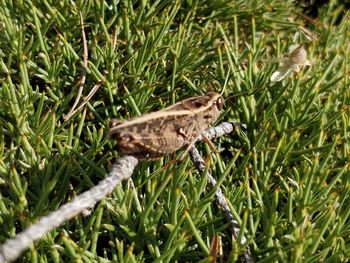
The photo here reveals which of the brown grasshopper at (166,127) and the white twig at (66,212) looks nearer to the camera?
the white twig at (66,212)

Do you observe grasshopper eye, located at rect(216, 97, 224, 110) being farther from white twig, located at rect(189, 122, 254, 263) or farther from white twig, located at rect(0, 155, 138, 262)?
white twig, located at rect(0, 155, 138, 262)

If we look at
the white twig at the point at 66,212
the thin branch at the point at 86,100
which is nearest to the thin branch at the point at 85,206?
the white twig at the point at 66,212

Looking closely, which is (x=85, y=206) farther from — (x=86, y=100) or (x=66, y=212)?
(x=86, y=100)

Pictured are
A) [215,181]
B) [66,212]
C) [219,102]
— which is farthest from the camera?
[219,102]

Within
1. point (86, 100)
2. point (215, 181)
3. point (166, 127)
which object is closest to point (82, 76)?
point (86, 100)

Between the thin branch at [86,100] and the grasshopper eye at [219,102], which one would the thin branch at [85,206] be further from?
the thin branch at [86,100]

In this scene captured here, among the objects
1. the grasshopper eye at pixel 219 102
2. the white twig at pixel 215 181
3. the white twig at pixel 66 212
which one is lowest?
the white twig at pixel 215 181
